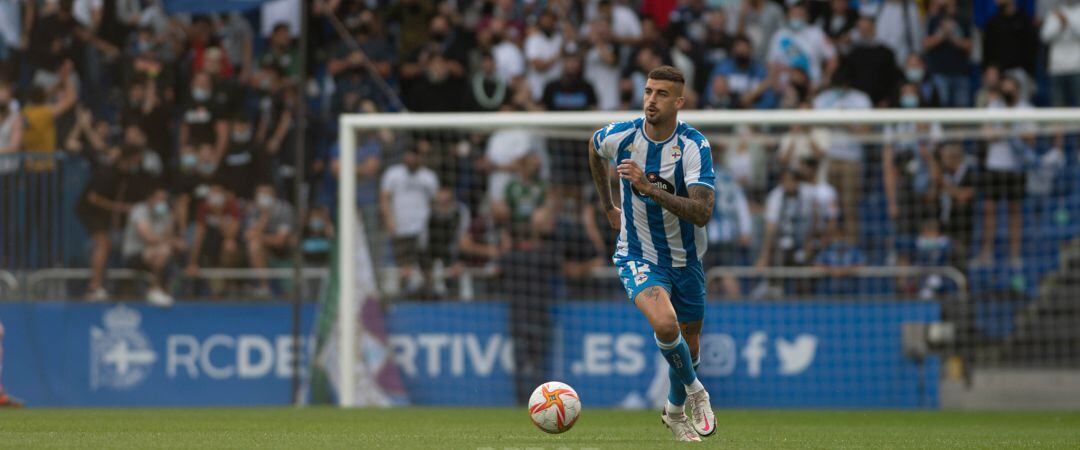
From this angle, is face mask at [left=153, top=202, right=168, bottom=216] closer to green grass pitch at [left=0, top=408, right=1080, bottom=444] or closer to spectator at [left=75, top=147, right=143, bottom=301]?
spectator at [left=75, top=147, right=143, bottom=301]

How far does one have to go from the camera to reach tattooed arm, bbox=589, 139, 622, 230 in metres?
9.88

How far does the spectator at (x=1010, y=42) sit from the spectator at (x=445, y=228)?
22.2 ft

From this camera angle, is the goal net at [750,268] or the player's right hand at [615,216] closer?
the player's right hand at [615,216]

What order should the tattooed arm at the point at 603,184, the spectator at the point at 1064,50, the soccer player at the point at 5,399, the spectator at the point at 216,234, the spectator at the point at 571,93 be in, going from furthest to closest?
the spectator at the point at 1064,50 → the spectator at the point at 571,93 → the spectator at the point at 216,234 → the soccer player at the point at 5,399 → the tattooed arm at the point at 603,184

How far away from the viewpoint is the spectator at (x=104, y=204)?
16.4 meters

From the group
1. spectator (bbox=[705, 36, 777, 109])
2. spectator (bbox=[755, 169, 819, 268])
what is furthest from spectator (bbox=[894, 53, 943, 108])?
spectator (bbox=[755, 169, 819, 268])

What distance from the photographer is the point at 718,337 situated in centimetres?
1655

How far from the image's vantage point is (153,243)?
16.6m

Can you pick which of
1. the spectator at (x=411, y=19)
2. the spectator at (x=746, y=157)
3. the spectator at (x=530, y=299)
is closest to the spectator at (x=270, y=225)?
the spectator at (x=530, y=299)

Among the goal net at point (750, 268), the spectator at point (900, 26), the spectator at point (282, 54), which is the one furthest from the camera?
the spectator at point (900, 26)

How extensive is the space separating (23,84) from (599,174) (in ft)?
30.0

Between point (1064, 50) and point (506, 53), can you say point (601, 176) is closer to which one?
point (506, 53)

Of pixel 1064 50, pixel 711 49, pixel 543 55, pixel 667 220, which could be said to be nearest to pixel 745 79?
pixel 711 49

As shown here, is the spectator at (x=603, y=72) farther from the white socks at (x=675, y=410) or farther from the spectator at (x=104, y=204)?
the white socks at (x=675, y=410)
